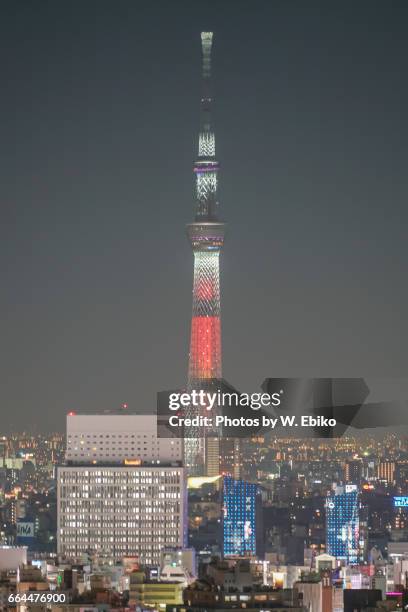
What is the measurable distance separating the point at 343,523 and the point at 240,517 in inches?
65.1

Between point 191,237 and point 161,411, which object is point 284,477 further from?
point 161,411

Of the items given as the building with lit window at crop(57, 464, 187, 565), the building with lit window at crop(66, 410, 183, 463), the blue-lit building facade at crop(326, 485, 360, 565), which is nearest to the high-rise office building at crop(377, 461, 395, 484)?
the blue-lit building facade at crop(326, 485, 360, 565)

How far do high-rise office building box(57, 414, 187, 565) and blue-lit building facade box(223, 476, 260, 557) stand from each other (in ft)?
3.53

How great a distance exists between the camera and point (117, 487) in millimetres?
43969

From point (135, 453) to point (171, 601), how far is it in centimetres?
1651

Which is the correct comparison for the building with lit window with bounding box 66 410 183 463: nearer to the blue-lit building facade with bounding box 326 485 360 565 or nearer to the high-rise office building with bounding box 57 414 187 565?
the high-rise office building with bounding box 57 414 187 565

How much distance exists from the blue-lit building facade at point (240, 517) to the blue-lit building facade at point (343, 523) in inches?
45.1

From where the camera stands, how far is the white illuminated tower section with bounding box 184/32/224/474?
5094cm

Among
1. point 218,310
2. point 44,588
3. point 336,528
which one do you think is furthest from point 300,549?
point 44,588

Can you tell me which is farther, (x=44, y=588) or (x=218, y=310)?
(x=218, y=310)

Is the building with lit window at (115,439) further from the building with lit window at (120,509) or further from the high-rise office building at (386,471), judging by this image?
the high-rise office building at (386,471)

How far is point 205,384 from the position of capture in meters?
48.2

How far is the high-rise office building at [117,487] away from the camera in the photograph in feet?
141

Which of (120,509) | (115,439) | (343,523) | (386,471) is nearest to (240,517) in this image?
(343,523)
